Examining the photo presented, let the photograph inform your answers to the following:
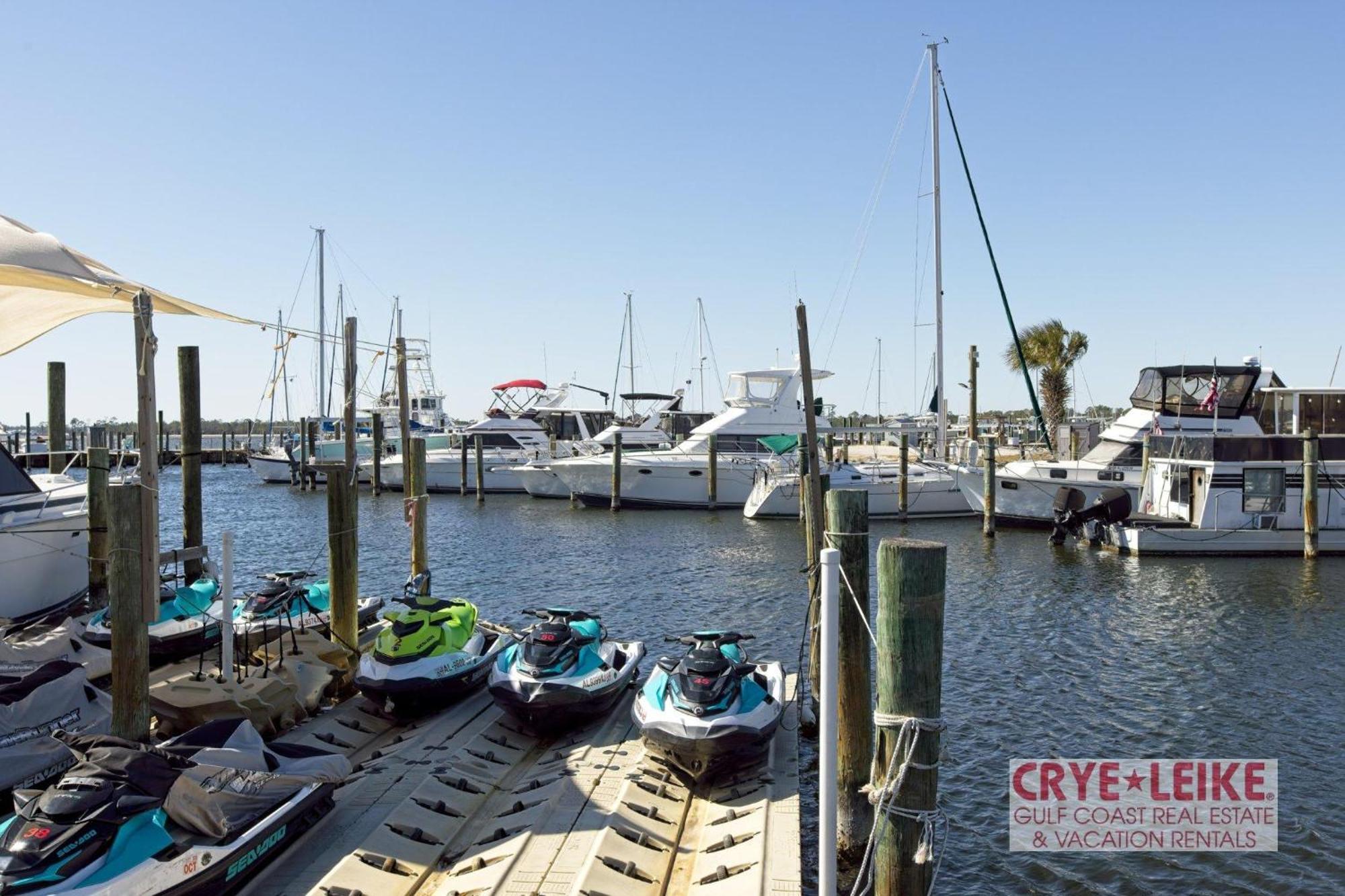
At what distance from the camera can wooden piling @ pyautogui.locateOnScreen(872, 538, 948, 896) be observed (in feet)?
15.6

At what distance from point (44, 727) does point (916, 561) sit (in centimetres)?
651

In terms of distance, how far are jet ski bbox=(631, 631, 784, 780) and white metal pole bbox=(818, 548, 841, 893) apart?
2664 millimetres

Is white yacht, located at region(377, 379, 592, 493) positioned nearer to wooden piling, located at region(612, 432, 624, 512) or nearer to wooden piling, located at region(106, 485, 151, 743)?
wooden piling, located at region(612, 432, 624, 512)

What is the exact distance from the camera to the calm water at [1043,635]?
748 centimetres

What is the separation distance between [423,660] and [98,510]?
566cm

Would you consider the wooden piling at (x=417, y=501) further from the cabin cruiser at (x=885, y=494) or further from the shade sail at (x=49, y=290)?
the cabin cruiser at (x=885, y=494)

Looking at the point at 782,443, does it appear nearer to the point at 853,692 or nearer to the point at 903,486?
the point at 903,486

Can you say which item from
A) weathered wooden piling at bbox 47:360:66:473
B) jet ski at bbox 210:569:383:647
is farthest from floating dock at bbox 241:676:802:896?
weathered wooden piling at bbox 47:360:66:473

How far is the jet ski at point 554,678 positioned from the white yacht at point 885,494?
2021 centimetres

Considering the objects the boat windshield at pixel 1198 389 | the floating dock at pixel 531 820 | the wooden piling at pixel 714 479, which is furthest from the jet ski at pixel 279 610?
the boat windshield at pixel 1198 389

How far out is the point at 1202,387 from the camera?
2539 cm

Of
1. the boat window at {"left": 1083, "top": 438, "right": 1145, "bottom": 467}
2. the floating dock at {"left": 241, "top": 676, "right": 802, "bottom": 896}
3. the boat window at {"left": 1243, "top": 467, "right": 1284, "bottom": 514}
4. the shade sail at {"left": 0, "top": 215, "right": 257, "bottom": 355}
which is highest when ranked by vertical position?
the shade sail at {"left": 0, "top": 215, "right": 257, "bottom": 355}

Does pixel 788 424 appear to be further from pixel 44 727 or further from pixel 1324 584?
pixel 44 727

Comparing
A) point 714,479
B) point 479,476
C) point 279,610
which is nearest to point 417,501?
point 279,610
